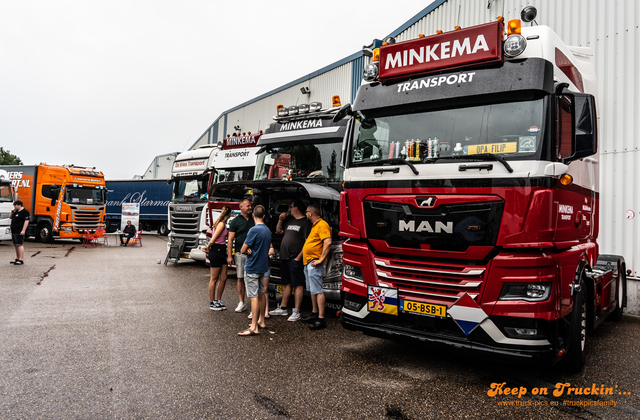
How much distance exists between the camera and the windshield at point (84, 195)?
20.4 metres

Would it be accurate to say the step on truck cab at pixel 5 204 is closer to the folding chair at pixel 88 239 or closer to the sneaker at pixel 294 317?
the folding chair at pixel 88 239

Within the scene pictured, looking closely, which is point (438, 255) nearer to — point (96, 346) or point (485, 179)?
point (485, 179)

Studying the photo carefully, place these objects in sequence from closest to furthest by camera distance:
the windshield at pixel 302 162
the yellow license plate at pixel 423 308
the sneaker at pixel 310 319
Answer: the yellow license plate at pixel 423 308, the sneaker at pixel 310 319, the windshield at pixel 302 162

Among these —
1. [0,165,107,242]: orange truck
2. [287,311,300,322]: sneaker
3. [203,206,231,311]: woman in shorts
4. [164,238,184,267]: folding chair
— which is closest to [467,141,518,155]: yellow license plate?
[287,311,300,322]: sneaker

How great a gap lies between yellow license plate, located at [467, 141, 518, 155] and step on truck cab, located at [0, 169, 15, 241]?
1886 cm

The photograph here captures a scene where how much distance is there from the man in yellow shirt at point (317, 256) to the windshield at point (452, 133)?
174 centimetres

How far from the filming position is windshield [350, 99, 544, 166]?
13.7 feet

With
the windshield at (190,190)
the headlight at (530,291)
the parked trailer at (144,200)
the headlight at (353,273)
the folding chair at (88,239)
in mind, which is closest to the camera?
the headlight at (530,291)

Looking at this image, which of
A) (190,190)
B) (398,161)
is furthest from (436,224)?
→ (190,190)

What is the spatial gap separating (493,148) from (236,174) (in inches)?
329

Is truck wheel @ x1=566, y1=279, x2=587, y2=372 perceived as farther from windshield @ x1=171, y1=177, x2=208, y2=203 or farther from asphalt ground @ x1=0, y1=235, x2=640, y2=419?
windshield @ x1=171, y1=177, x2=208, y2=203

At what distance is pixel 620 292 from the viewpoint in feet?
24.4

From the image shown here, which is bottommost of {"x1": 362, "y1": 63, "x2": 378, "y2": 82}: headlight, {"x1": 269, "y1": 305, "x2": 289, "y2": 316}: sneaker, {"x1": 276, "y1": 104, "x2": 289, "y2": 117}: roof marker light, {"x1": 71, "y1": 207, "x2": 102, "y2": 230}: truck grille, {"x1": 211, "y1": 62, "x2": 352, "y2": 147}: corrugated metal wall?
{"x1": 269, "y1": 305, "x2": 289, "y2": 316}: sneaker

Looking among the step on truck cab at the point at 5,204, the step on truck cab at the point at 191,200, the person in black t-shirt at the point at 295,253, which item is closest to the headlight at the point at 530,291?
the person in black t-shirt at the point at 295,253
